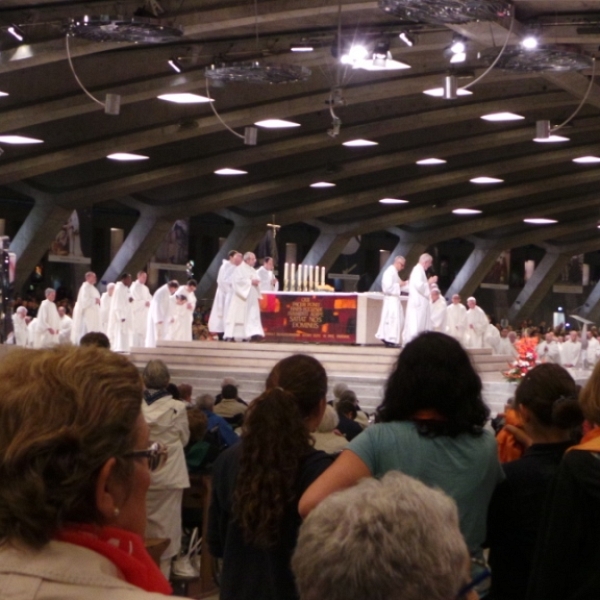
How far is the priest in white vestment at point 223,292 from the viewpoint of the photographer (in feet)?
73.8

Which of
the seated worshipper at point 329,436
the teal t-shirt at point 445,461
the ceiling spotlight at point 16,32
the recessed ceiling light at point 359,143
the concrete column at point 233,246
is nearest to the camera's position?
the teal t-shirt at point 445,461

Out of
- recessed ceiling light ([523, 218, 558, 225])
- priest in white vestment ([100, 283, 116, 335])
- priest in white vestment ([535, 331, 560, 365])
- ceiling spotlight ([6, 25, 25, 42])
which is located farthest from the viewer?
recessed ceiling light ([523, 218, 558, 225])

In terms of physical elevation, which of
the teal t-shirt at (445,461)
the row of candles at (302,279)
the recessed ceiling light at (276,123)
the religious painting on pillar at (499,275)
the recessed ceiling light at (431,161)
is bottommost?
the teal t-shirt at (445,461)

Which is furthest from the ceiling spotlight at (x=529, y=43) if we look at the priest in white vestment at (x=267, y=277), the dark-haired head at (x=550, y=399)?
the dark-haired head at (x=550, y=399)

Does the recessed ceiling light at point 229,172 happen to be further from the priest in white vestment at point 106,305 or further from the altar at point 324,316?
the altar at point 324,316

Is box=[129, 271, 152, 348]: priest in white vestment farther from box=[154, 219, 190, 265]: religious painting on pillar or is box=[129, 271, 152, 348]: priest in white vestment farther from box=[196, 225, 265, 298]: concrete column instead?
box=[196, 225, 265, 298]: concrete column

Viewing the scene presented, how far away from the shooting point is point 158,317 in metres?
23.6

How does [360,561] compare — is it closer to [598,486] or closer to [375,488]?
[375,488]

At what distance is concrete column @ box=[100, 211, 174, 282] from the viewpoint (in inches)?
1372

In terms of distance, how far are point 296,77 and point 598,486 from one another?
45.7 ft

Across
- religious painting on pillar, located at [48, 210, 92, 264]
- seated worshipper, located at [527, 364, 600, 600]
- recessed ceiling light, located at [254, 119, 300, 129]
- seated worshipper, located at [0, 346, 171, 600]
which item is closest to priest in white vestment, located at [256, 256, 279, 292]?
recessed ceiling light, located at [254, 119, 300, 129]

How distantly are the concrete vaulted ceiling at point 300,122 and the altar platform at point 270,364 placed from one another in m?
A: 4.59

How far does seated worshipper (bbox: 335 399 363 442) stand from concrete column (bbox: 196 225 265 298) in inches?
1135

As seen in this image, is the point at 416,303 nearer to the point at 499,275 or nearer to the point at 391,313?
the point at 391,313
